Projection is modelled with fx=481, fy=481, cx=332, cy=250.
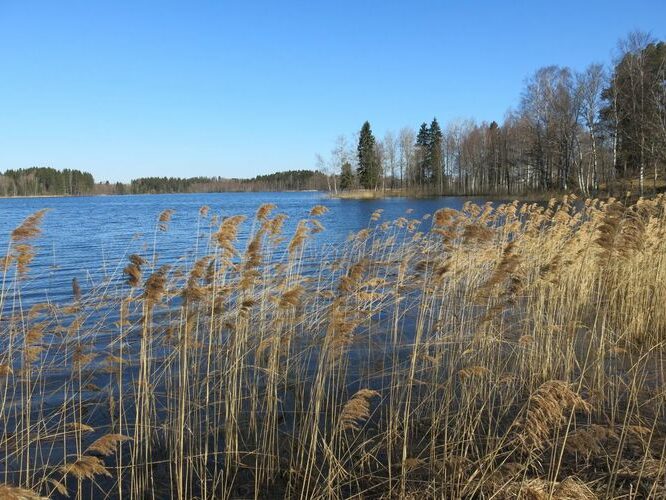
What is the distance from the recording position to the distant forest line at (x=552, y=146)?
33906 mm

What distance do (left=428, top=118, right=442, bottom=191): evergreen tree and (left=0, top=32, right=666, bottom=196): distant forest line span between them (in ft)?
0.54

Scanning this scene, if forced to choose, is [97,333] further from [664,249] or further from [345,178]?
[345,178]

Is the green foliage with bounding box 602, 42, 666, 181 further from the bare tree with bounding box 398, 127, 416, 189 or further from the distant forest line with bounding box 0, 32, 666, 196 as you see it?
the bare tree with bounding box 398, 127, 416, 189

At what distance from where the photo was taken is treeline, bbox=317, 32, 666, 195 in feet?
111

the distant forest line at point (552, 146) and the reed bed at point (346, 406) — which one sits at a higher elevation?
the distant forest line at point (552, 146)

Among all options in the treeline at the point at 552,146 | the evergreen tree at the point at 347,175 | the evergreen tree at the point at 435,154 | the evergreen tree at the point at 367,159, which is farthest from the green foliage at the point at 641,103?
the evergreen tree at the point at 347,175

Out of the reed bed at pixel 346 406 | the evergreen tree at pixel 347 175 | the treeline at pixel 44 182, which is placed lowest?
the reed bed at pixel 346 406

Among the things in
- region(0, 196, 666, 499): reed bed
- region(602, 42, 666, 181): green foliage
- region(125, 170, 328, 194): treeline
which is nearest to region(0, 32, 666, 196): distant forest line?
region(602, 42, 666, 181): green foliage

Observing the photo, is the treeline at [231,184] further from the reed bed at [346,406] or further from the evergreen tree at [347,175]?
the reed bed at [346,406]

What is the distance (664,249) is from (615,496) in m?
5.65

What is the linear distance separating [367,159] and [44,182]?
97571 millimetres

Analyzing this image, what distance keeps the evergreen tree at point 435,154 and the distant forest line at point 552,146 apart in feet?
0.54

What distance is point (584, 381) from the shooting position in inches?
214

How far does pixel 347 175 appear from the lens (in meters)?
78.4
